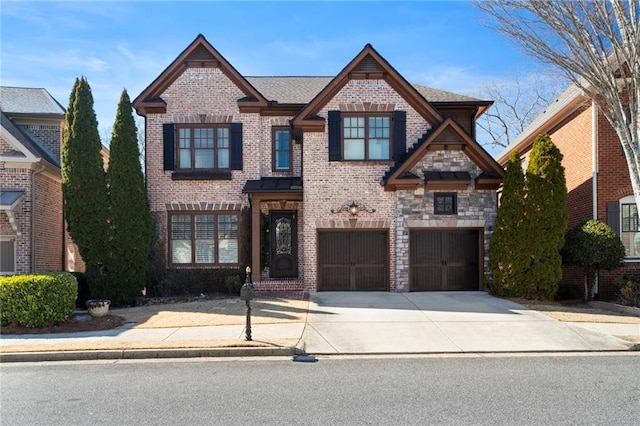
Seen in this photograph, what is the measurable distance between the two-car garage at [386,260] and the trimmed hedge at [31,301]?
7.98 meters

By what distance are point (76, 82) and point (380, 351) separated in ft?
40.7

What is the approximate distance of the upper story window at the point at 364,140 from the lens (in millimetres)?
16797

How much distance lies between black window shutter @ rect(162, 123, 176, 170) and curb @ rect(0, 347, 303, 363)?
948cm

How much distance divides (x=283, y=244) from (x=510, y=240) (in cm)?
733

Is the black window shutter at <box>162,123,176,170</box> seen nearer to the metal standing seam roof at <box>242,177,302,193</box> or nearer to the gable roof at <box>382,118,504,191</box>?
the metal standing seam roof at <box>242,177,302,193</box>

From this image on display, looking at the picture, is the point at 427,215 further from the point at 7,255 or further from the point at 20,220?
the point at 7,255

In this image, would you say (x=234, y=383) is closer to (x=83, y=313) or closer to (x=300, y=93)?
(x=83, y=313)

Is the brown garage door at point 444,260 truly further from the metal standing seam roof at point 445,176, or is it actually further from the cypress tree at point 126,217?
the cypress tree at point 126,217

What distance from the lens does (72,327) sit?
11.5 metres

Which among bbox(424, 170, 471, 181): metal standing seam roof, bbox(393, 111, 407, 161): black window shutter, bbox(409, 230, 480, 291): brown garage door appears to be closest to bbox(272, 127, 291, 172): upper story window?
bbox(393, 111, 407, 161): black window shutter

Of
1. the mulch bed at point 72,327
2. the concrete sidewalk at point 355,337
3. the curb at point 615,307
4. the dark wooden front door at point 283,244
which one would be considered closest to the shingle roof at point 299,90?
the dark wooden front door at point 283,244

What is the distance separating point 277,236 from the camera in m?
17.6

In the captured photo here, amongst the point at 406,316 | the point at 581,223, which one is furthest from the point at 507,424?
the point at 581,223

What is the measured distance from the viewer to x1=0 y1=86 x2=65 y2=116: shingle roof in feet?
62.8
